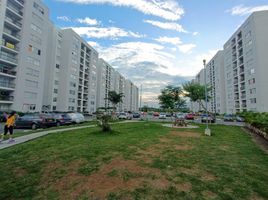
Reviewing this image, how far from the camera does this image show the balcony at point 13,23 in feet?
110

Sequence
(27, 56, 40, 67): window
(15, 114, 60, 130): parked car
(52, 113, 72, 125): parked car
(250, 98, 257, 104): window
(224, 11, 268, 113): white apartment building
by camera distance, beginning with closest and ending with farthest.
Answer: (15, 114, 60, 130): parked car
(52, 113, 72, 125): parked car
(27, 56, 40, 67): window
(224, 11, 268, 113): white apartment building
(250, 98, 257, 104): window

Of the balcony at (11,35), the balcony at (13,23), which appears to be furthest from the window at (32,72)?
the balcony at (13,23)

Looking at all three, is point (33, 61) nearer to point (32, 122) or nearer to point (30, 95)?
point (30, 95)

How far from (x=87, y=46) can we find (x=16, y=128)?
5366 centimetres

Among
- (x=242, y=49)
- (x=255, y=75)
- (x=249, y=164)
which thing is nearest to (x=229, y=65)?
(x=242, y=49)

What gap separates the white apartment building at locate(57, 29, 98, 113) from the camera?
5356 centimetres

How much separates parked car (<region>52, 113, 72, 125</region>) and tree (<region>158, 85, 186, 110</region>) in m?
21.7

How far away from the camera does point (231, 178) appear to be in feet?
16.4

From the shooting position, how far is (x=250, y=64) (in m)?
48.2

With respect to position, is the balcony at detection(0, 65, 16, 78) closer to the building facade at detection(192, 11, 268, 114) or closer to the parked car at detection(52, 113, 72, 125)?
the parked car at detection(52, 113, 72, 125)

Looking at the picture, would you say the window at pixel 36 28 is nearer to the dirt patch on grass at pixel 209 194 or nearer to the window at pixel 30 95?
the window at pixel 30 95

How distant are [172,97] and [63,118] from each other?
904 inches

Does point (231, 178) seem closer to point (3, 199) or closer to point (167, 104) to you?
point (3, 199)

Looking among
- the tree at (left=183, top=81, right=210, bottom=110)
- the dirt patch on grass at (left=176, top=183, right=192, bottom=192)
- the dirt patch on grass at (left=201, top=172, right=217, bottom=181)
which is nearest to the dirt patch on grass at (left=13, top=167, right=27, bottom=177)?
the dirt patch on grass at (left=176, top=183, right=192, bottom=192)
